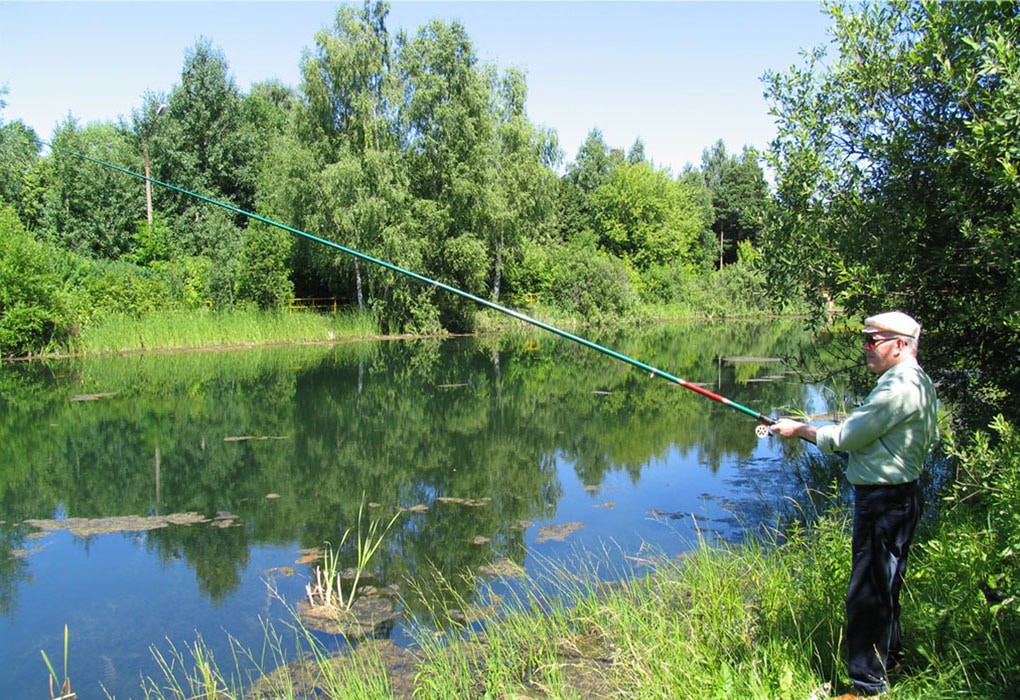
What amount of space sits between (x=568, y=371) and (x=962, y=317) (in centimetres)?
1542

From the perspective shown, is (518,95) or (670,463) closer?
(670,463)

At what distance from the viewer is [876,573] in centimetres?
318

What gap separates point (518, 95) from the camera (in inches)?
1357

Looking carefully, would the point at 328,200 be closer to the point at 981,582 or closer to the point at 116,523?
the point at 116,523

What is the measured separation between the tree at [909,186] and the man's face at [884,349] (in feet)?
5.54

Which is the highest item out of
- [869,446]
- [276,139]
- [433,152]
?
[276,139]

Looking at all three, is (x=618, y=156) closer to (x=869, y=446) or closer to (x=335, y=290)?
(x=335, y=290)

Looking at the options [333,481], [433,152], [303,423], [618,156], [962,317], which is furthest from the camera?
[618,156]

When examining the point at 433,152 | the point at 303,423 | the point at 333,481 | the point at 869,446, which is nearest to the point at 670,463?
the point at 333,481

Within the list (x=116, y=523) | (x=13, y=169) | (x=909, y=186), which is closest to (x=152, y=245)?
(x=13, y=169)

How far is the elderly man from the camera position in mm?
3094

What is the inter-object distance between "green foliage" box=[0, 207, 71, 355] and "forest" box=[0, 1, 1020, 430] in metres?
0.06

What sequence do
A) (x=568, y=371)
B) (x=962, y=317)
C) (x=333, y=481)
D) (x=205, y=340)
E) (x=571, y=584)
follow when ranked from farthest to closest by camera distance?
(x=205, y=340)
(x=568, y=371)
(x=333, y=481)
(x=571, y=584)
(x=962, y=317)

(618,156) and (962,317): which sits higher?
(618,156)
